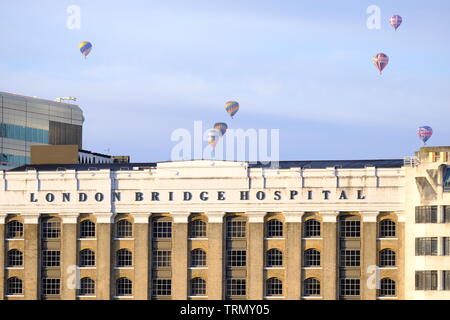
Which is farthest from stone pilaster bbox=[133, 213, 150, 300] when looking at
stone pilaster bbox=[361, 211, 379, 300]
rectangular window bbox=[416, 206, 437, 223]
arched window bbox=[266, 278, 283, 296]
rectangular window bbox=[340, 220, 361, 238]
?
rectangular window bbox=[416, 206, 437, 223]

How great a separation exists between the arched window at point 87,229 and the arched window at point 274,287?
18911mm

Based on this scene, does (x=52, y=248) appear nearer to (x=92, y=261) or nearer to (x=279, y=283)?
(x=92, y=261)

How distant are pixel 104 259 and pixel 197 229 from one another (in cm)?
995

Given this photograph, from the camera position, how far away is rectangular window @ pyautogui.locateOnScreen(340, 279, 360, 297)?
558ft

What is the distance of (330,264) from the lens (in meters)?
170

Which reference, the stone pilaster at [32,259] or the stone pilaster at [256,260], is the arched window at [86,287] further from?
the stone pilaster at [256,260]

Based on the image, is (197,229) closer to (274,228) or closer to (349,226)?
(274,228)

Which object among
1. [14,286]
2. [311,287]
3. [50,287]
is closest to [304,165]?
[311,287]

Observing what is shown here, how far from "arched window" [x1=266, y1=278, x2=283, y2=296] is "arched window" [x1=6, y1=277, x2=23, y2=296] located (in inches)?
1009

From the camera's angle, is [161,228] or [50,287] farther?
[50,287]

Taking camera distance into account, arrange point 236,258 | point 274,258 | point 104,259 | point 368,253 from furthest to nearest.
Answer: point 104,259 < point 236,258 < point 274,258 < point 368,253

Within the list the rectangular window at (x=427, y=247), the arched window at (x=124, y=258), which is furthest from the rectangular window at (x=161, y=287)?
the rectangular window at (x=427, y=247)

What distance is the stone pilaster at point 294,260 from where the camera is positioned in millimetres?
170125
